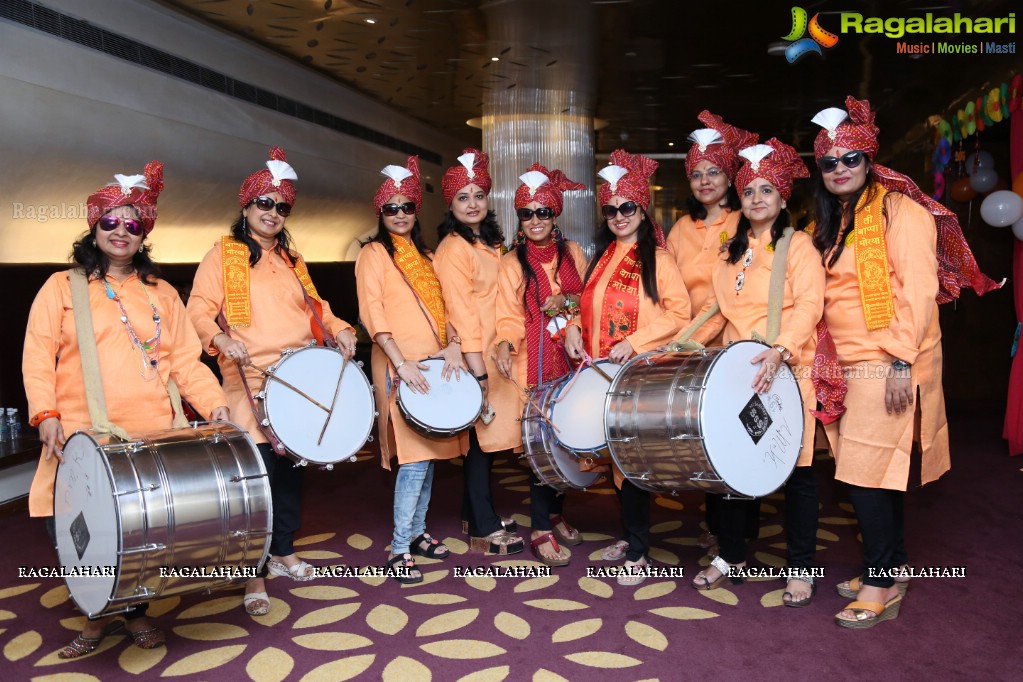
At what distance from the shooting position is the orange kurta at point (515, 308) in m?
3.74

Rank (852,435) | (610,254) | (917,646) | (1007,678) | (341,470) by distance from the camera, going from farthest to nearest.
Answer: (341,470) < (610,254) < (852,435) < (917,646) < (1007,678)

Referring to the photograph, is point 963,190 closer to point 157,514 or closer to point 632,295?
point 632,295

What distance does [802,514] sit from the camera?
3268mm

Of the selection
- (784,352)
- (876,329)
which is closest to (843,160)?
(876,329)

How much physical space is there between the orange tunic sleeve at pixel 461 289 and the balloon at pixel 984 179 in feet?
15.3

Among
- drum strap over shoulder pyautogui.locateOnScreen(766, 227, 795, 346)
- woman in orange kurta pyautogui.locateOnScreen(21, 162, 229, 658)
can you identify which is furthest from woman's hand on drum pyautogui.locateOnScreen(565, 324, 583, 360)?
woman in orange kurta pyautogui.locateOnScreen(21, 162, 229, 658)

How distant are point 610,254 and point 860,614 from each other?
168cm

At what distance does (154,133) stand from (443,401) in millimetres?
3921

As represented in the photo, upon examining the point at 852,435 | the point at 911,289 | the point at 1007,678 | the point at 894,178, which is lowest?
the point at 1007,678

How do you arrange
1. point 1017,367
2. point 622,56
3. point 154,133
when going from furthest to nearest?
point 622,56, point 154,133, point 1017,367

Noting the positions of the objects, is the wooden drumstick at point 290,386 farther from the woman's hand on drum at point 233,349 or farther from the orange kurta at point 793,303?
the orange kurta at point 793,303

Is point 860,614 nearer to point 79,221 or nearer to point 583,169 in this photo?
point 79,221

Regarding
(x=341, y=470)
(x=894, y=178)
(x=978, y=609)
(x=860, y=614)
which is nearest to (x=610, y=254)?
(x=894, y=178)

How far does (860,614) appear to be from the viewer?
9.84 ft
